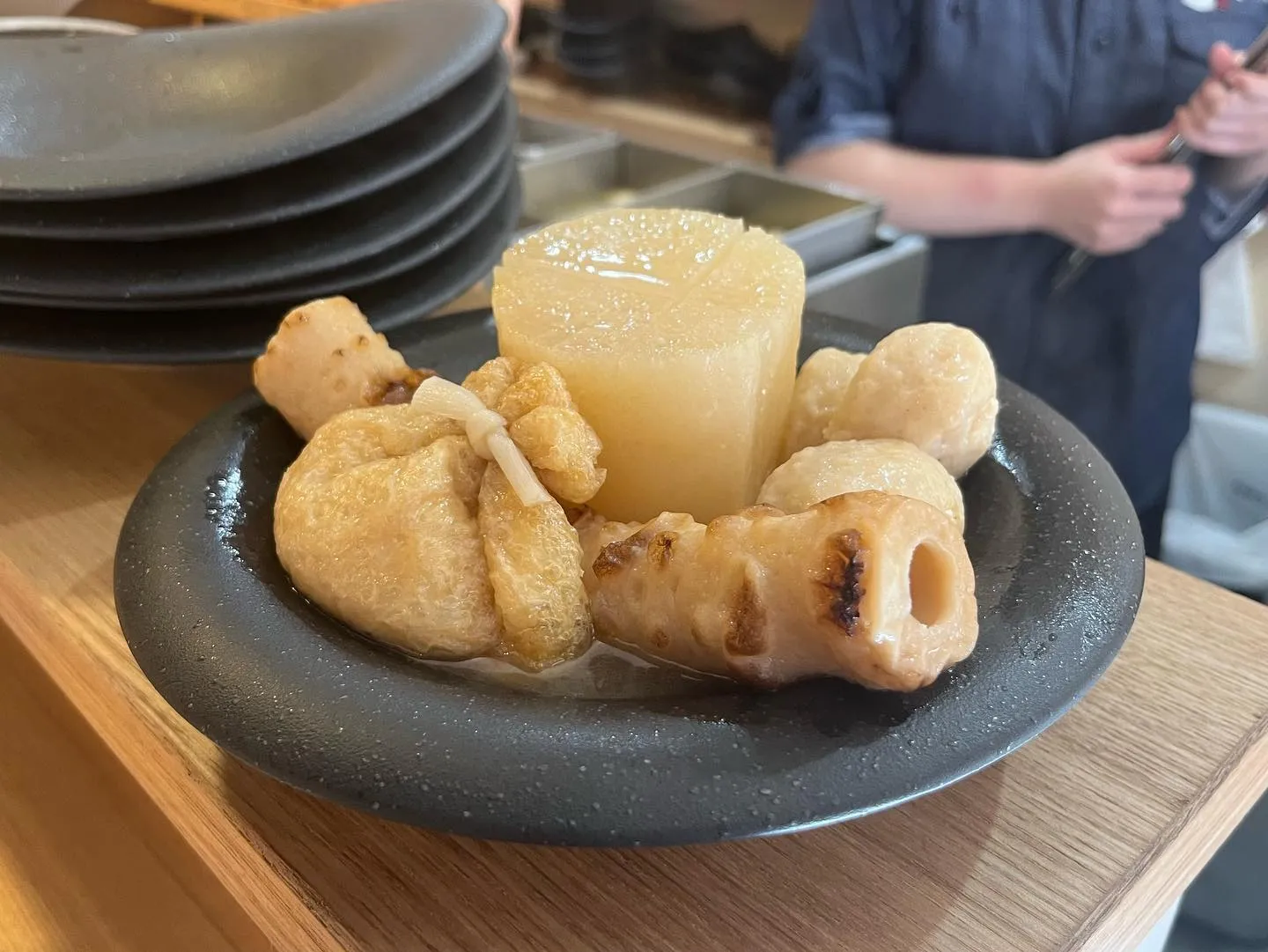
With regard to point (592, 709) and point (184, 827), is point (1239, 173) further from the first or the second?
point (184, 827)

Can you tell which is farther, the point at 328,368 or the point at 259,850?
the point at 328,368

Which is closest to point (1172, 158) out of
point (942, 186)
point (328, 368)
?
point (942, 186)

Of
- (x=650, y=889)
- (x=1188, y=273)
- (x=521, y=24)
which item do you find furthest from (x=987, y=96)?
(x=521, y=24)

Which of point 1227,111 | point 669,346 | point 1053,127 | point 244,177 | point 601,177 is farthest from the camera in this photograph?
point 601,177

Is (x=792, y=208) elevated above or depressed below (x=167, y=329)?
below

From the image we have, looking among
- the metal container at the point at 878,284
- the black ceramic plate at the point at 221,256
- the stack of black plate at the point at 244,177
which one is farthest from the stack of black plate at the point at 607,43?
the black ceramic plate at the point at 221,256

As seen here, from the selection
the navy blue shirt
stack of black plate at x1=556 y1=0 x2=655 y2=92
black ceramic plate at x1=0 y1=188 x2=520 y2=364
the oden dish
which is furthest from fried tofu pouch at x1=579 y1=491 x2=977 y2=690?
stack of black plate at x1=556 y1=0 x2=655 y2=92

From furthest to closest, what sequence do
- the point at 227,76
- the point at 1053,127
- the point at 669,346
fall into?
1. the point at 1053,127
2. the point at 227,76
3. the point at 669,346

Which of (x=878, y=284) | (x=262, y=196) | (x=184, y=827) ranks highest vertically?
(x=262, y=196)
